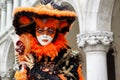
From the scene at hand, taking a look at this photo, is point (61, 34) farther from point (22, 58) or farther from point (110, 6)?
point (110, 6)

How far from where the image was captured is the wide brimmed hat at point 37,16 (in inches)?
108

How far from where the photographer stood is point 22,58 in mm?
2777

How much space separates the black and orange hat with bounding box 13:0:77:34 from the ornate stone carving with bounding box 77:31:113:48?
5.46 meters

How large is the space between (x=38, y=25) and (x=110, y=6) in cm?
610

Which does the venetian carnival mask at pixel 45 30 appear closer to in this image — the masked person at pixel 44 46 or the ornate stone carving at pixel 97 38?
the masked person at pixel 44 46

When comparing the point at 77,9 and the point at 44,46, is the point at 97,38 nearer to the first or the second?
the point at 77,9

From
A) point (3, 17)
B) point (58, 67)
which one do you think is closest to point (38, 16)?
point (58, 67)

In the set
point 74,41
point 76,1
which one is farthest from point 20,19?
point 74,41

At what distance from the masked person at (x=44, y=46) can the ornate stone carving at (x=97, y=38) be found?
5.45 metres

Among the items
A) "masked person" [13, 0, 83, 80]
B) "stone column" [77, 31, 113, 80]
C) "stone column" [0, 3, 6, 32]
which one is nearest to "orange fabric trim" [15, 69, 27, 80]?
"masked person" [13, 0, 83, 80]

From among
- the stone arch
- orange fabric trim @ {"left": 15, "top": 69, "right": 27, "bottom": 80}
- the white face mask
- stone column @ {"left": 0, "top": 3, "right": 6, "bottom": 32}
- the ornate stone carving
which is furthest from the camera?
stone column @ {"left": 0, "top": 3, "right": 6, "bottom": 32}

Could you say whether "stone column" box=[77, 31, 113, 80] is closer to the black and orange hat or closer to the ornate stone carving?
the ornate stone carving

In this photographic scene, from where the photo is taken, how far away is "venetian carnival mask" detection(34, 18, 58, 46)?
277 centimetres

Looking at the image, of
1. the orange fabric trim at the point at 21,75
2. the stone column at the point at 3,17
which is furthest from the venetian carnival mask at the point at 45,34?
the stone column at the point at 3,17
